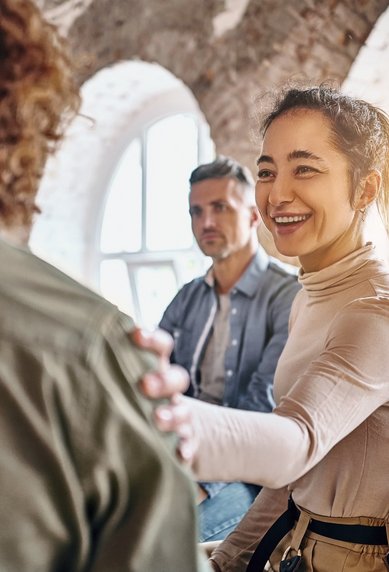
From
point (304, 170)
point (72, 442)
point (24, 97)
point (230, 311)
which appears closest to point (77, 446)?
point (72, 442)

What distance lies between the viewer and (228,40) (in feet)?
13.9

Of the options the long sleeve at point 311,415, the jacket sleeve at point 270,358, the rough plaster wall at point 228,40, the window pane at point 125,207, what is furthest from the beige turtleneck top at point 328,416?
the window pane at point 125,207

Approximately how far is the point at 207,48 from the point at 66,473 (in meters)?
3.96

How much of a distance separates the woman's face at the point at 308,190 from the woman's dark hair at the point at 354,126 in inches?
0.7

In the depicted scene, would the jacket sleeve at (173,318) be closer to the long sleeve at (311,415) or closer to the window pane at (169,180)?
the long sleeve at (311,415)

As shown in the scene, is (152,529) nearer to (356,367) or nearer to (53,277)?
(53,277)

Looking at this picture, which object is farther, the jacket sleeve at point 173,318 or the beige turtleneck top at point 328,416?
the jacket sleeve at point 173,318

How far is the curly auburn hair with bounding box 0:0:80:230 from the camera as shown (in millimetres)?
803

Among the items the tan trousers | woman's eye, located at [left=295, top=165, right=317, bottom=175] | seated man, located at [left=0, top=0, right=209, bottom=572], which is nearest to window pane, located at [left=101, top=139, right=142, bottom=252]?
woman's eye, located at [left=295, top=165, right=317, bottom=175]

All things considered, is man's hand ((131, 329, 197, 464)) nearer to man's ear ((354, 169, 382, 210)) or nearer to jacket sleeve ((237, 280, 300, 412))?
man's ear ((354, 169, 382, 210))

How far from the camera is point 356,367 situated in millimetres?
1267

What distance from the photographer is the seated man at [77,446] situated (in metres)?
0.71

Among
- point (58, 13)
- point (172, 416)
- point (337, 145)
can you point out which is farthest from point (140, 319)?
point (172, 416)

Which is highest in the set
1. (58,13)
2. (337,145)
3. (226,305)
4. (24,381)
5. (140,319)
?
(58,13)
